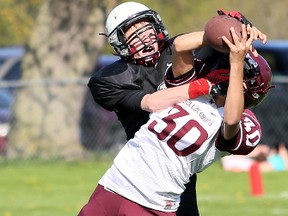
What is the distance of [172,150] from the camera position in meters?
4.97

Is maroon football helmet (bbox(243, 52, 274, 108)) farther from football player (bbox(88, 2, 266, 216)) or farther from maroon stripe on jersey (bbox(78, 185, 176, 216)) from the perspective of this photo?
maroon stripe on jersey (bbox(78, 185, 176, 216))

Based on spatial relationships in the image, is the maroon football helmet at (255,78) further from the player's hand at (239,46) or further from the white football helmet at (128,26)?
the white football helmet at (128,26)

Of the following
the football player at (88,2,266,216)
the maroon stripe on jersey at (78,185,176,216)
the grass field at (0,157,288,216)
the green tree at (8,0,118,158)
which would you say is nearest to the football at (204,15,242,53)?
the football player at (88,2,266,216)

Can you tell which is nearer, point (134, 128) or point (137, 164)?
point (137, 164)

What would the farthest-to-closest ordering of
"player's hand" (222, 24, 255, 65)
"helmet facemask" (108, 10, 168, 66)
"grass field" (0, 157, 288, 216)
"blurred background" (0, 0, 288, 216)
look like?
"blurred background" (0, 0, 288, 216) → "grass field" (0, 157, 288, 216) → "helmet facemask" (108, 10, 168, 66) → "player's hand" (222, 24, 255, 65)

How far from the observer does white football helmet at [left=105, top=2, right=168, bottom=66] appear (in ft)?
17.7

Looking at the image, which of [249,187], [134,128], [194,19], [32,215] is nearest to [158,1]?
[194,19]

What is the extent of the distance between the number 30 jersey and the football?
363mm

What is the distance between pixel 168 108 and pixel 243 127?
38 cm

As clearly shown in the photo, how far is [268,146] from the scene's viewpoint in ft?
54.8

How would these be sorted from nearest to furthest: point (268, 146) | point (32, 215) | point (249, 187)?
point (32, 215) < point (249, 187) < point (268, 146)

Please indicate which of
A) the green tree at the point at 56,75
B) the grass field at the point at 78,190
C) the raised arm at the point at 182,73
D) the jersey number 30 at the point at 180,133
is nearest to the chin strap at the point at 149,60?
the raised arm at the point at 182,73

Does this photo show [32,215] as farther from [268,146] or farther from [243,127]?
[268,146]

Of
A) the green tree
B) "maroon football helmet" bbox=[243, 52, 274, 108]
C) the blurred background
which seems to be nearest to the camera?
"maroon football helmet" bbox=[243, 52, 274, 108]
